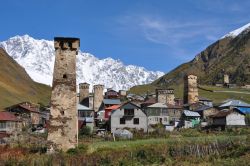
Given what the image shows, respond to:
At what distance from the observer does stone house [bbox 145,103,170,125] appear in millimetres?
90375

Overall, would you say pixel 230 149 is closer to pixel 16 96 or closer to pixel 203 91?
pixel 203 91

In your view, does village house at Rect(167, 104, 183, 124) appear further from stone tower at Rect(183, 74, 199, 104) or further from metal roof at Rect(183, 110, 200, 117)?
stone tower at Rect(183, 74, 199, 104)

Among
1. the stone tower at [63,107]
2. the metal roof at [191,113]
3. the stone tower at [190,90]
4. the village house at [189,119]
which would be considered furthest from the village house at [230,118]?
the stone tower at [63,107]

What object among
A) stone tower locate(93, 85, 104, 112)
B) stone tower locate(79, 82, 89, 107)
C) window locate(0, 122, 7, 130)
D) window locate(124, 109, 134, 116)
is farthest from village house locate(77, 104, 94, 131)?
window locate(0, 122, 7, 130)

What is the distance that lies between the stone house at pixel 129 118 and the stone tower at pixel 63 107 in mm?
41669

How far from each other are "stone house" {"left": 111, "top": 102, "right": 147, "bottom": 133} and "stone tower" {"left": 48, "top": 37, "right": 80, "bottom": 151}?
41.7 meters

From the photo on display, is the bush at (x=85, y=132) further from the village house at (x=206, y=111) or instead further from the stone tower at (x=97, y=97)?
the stone tower at (x=97, y=97)

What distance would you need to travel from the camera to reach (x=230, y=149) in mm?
35750

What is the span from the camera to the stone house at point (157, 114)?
9038 cm

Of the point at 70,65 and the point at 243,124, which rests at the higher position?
the point at 70,65

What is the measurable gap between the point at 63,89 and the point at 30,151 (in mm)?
6281

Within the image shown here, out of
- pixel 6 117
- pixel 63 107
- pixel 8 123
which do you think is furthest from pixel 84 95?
pixel 63 107

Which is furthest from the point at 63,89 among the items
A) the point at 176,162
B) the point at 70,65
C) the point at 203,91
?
the point at 203,91

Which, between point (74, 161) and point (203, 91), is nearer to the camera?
point (74, 161)
